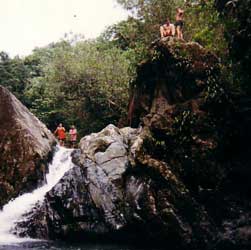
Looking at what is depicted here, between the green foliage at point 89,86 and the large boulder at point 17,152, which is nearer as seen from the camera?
the large boulder at point 17,152

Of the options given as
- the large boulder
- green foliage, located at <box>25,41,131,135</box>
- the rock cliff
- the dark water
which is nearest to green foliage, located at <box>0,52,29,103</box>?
green foliage, located at <box>25,41,131,135</box>

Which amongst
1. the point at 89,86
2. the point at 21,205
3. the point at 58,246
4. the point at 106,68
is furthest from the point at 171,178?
the point at 89,86

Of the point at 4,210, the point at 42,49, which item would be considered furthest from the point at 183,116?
the point at 42,49

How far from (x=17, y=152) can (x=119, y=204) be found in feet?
18.5

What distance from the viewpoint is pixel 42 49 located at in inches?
2023

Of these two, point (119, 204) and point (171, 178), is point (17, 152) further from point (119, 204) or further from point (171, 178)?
point (171, 178)

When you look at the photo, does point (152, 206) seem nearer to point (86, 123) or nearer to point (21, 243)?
point (21, 243)

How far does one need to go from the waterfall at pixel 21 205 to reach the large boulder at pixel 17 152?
0.32 meters

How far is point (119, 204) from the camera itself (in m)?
13.4

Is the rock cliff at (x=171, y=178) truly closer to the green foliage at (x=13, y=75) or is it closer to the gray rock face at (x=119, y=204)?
the gray rock face at (x=119, y=204)

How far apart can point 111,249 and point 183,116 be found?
175 inches

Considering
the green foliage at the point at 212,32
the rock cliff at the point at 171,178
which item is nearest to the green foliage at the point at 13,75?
the green foliage at the point at 212,32

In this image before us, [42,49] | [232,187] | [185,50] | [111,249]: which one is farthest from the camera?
[42,49]

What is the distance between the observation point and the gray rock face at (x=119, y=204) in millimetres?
12680
